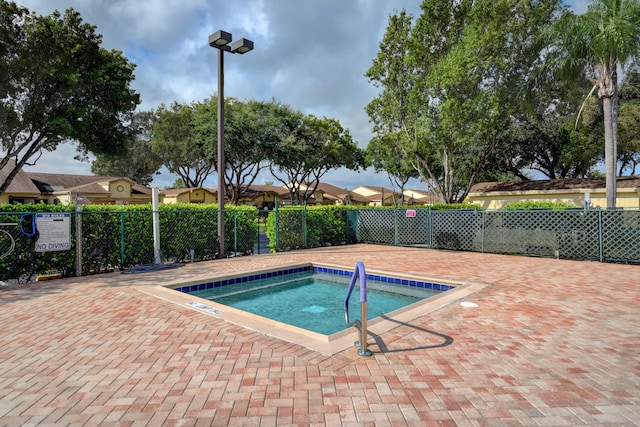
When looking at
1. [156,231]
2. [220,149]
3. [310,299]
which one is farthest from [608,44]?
Answer: [156,231]

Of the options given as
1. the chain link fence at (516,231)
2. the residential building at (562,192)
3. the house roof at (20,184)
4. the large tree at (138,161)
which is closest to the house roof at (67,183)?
the house roof at (20,184)

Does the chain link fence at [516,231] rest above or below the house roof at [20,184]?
below

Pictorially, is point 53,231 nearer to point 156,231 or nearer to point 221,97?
point 156,231

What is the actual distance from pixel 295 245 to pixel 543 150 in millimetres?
22861

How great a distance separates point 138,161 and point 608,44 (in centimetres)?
4052

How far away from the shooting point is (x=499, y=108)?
17.9 metres

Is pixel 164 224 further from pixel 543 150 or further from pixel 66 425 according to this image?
pixel 543 150

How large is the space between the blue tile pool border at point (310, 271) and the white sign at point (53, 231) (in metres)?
3.14

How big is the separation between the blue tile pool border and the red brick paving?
1550 mm

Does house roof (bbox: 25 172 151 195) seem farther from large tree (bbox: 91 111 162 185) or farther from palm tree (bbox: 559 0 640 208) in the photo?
palm tree (bbox: 559 0 640 208)

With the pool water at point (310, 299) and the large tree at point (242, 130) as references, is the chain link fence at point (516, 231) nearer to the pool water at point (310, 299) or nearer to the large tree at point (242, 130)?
the pool water at point (310, 299)

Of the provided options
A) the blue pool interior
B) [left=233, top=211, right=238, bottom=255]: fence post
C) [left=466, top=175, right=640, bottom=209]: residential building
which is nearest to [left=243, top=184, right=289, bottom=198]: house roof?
[left=466, top=175, right=640, bottom=209]: residential building

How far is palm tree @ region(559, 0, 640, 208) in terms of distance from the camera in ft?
36.6

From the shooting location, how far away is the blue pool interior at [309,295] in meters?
6.34
